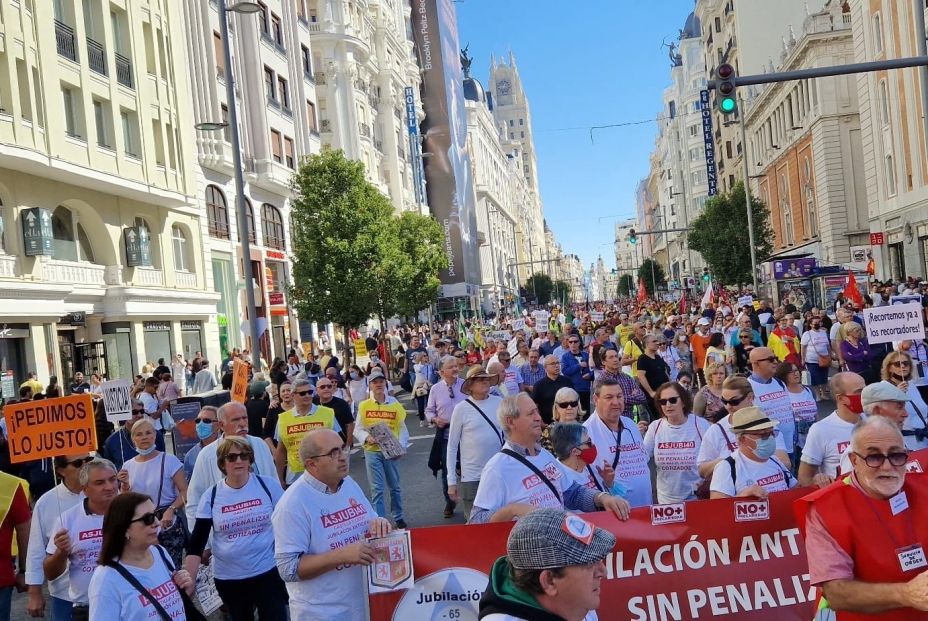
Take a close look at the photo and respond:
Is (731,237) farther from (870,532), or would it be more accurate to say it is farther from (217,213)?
(870,532)

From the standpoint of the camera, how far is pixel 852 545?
3.49m

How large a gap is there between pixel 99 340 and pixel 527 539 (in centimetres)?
2581

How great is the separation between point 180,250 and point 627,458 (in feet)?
90.1

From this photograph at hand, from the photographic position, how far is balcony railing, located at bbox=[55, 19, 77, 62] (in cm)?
2473

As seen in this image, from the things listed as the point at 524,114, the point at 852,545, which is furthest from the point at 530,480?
the point at 524,114

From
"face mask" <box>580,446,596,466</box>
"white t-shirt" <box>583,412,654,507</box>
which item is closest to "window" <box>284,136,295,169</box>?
"white t-shirt" <box>583,412,654,507</box>

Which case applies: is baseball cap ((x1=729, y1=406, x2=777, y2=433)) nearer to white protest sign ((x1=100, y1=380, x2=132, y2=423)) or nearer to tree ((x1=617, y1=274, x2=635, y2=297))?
white protest sign ((x1=100, y1=380, x2=132, y2=423))

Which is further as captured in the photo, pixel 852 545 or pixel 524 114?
pixel 524 114

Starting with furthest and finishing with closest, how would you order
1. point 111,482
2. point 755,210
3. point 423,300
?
point 755,210 < point 423,300 < point 111,482

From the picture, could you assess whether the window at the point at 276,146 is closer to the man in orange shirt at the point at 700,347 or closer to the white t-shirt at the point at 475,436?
the man in orange shirt at the point at 700,347

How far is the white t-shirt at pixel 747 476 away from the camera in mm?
5707

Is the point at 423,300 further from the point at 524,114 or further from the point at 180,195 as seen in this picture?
the point at 524,114

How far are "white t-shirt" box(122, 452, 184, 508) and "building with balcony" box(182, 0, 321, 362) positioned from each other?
2381 cm

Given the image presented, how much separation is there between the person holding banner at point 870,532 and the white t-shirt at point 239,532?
3348 millimetres
